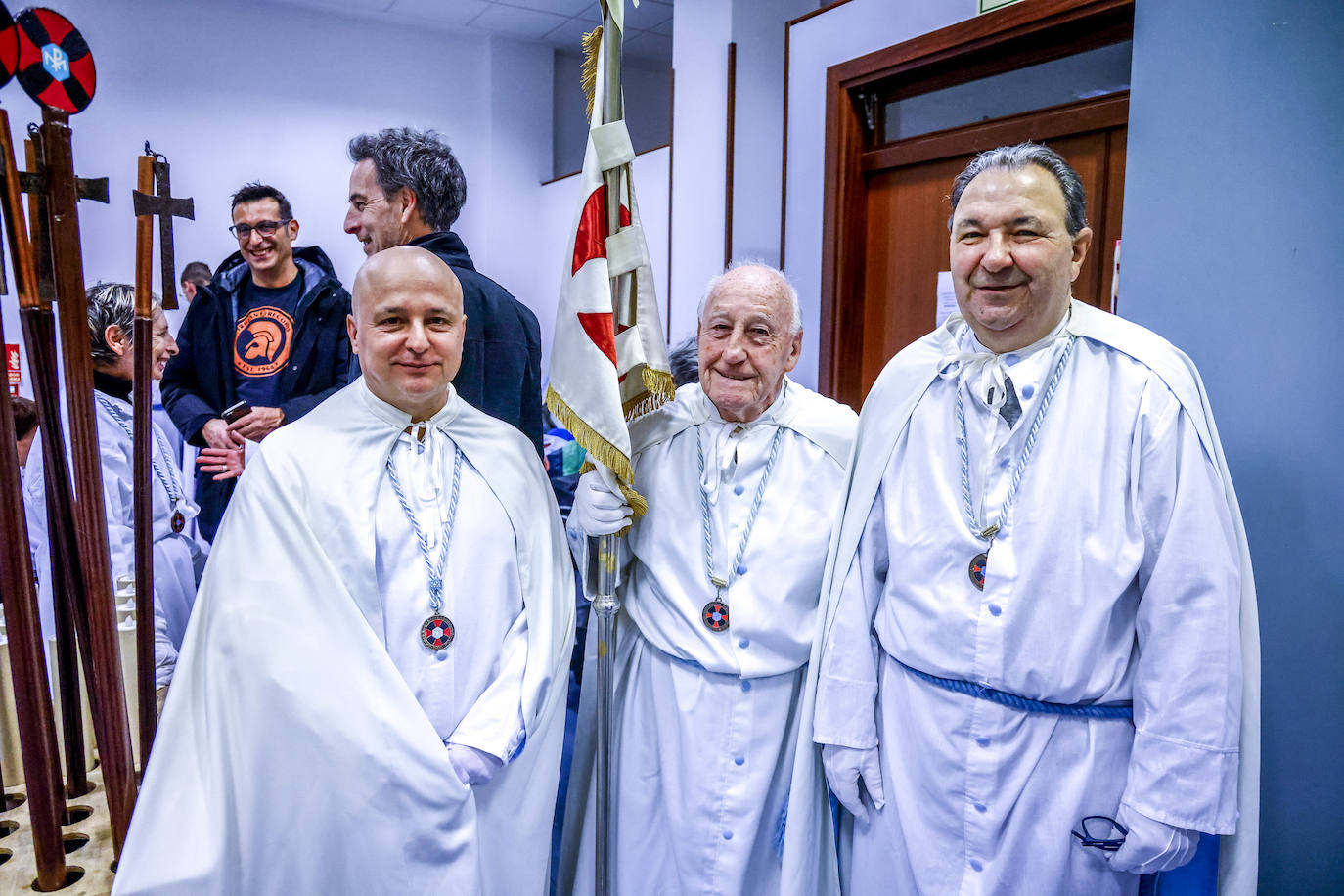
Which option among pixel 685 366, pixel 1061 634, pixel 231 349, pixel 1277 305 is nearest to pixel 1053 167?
pixel 1277 305

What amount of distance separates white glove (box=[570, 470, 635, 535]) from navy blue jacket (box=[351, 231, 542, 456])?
0.46 metres

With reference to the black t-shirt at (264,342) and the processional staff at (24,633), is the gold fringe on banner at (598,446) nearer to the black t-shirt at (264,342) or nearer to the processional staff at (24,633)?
the processional staff at (24,633)

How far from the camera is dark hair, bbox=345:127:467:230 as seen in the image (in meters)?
2.48

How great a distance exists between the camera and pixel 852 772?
6.29 ft

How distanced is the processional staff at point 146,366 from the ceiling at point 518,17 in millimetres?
4886

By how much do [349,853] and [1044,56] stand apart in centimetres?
344

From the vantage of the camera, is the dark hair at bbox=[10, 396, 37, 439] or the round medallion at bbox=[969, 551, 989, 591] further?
the dark hair at bbox=[10, 396, 37, 439]

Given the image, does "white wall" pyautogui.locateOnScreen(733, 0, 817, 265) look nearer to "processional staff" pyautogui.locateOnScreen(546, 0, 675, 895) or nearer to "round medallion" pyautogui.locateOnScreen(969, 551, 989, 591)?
"processional staff" pyautogui.locateOnScreen(546, 0, 675, 895)

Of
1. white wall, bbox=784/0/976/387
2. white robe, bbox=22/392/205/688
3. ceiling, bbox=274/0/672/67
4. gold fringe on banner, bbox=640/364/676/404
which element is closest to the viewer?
gold fringe on banner, bbox=640/364/676/404

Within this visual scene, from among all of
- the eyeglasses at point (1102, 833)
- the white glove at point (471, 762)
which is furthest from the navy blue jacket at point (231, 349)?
the eyeglasses at point (1102, 833)

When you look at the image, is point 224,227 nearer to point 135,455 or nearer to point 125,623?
point 125,623

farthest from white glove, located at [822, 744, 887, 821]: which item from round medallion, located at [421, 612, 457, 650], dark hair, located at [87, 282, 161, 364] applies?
dark hair, located at [87, 282, 161, 364]

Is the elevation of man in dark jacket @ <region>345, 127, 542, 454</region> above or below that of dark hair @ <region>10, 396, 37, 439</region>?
above

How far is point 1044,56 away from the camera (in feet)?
10.9
